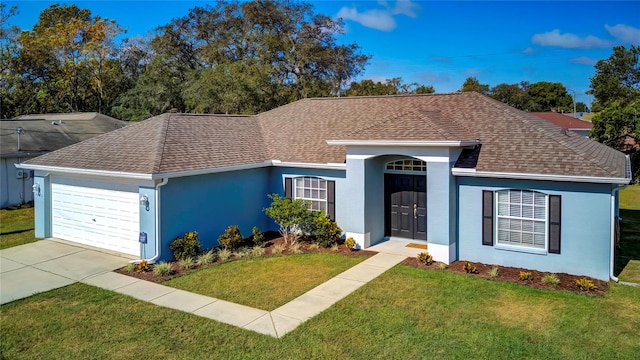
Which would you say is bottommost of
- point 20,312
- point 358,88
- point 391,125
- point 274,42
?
point 20,312

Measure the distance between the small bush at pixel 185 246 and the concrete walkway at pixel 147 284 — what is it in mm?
1534

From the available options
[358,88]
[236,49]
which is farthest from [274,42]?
[358,88]

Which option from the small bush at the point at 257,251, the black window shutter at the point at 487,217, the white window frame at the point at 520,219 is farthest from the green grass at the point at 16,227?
the white window frame at the point at 520,219

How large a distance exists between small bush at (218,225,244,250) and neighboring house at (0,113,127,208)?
14219mm

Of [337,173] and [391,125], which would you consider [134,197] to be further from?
[391,125]

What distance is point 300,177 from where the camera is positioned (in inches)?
640

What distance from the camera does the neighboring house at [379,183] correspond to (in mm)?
11570

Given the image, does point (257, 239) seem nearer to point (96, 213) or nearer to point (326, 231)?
point (326, 231)

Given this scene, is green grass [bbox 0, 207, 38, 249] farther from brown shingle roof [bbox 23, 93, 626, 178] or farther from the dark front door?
the dark front door

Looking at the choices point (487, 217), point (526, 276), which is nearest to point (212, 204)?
point (487, 217)

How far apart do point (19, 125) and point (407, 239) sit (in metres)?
22.8

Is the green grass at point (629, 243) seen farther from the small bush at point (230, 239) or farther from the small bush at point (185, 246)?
the small bush at point (185, 246)

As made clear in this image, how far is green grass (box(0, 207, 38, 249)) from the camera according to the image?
15.6m

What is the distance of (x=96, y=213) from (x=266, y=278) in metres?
6.73
